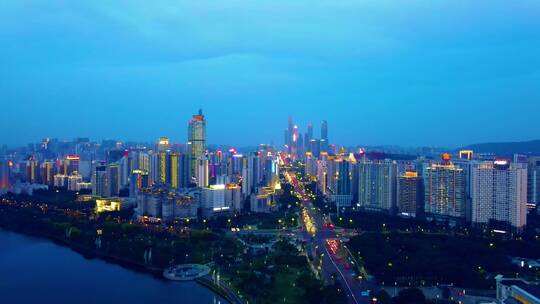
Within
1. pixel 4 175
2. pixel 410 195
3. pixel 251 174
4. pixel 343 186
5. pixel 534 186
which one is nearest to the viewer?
pixel 410 195

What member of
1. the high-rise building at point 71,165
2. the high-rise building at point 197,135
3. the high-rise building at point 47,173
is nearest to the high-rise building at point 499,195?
the high-rise building at point 197,135

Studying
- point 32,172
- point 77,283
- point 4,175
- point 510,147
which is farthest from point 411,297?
point 510,147

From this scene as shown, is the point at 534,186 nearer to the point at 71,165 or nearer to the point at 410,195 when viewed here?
the point at 410,195

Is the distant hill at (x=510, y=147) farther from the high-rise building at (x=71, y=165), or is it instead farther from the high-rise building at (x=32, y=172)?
the high-rise building at (x=32, y=172)

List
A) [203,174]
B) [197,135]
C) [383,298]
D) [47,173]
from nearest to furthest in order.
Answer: [383,298], [203,174], [47,173], [197,135]

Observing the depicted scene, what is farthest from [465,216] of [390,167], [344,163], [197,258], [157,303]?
[157,303]

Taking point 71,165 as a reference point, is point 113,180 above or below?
below

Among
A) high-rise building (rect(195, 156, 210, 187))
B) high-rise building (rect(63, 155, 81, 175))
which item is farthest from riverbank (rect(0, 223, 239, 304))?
high-rise building (rect(63, 155, 81, 175))
